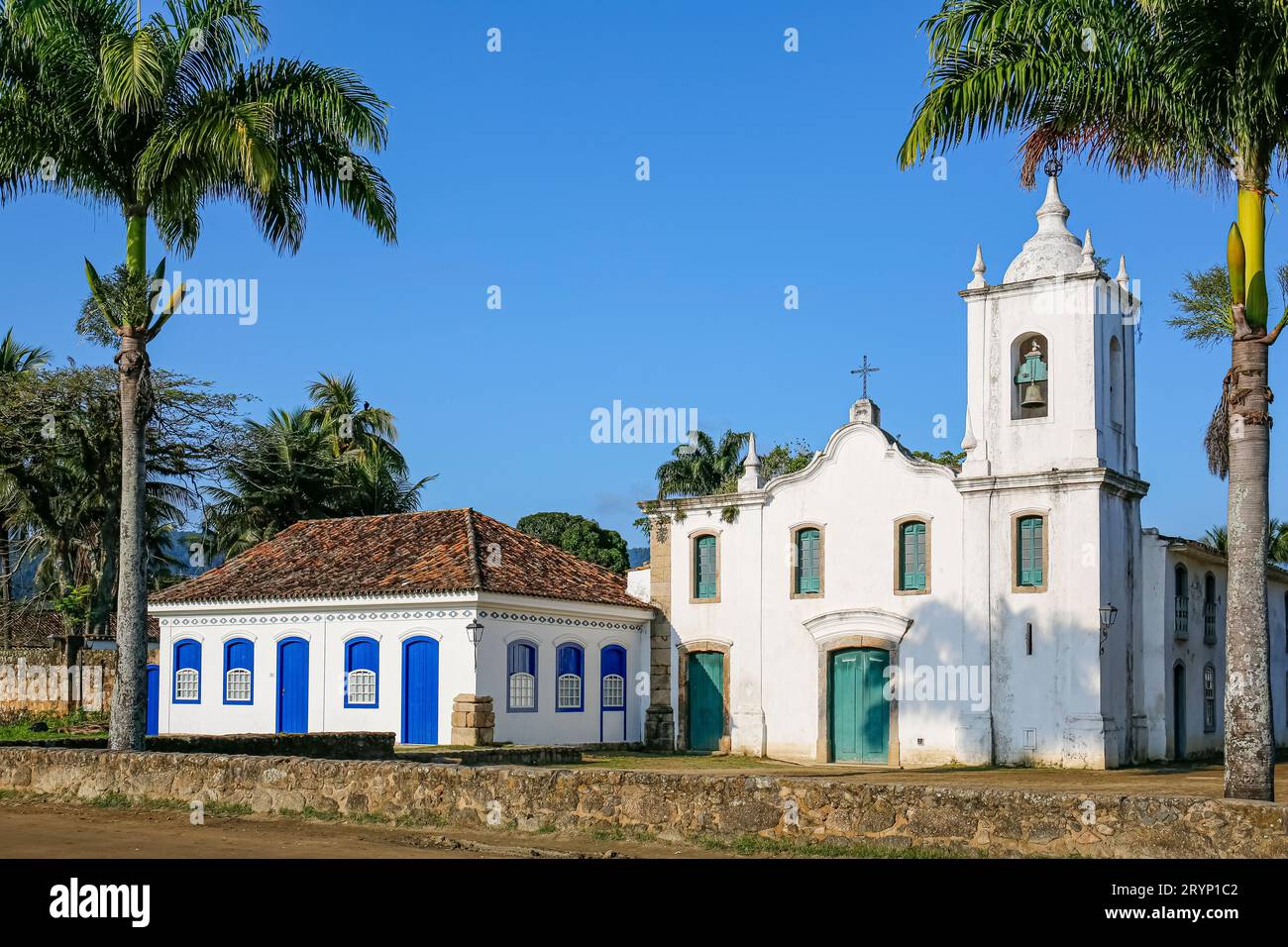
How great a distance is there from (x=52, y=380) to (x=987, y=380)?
23.3 meters

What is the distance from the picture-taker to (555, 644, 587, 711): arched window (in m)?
28.9

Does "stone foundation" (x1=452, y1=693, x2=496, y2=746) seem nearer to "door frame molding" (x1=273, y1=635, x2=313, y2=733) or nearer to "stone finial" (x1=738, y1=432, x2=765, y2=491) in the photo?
"door frame molding" (x1=273, y1=635, x2=313, y2=733)

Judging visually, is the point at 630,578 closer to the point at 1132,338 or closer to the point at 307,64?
the point at 1132,338

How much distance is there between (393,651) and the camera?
28.0m

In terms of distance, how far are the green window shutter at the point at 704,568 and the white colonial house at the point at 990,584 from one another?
0.85 feet

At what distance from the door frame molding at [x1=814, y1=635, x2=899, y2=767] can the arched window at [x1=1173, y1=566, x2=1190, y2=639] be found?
5406 mm

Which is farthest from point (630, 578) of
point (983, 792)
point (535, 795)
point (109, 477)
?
point (983, 792)

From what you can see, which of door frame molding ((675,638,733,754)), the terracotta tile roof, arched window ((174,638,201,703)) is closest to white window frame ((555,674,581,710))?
the terracotta tile roof

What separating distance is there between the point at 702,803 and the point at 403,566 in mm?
17545

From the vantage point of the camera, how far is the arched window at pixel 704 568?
97.1 ft

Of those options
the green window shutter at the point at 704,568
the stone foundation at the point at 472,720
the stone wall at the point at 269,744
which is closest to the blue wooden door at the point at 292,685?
the stone foundation at the point at 472,720

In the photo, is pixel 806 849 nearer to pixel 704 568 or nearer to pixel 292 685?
pixel 704 568

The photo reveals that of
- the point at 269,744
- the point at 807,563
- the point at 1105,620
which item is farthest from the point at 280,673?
the point at 1105,620
